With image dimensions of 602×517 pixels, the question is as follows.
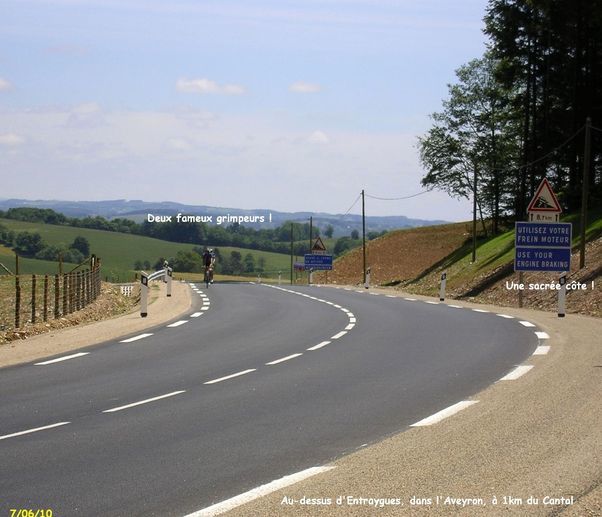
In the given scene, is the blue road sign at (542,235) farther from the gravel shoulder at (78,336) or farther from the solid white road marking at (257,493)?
the solid white road marking at (257,493)

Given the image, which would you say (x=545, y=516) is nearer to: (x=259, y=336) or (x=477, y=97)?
(x=259, y=336)

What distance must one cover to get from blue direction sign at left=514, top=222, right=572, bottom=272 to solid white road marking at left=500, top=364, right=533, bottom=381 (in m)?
15.4

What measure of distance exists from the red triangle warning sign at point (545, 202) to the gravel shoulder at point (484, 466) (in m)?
17.2

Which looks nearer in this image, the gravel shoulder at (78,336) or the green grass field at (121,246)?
the gravel shoulder at (78,336)

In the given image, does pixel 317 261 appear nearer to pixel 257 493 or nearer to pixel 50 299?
pixel 50 299

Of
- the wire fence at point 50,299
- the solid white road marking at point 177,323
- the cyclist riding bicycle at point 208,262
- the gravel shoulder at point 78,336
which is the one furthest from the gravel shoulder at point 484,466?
the cyclist riding bicycle at point 208,262

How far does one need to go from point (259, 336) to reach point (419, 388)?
8.22m

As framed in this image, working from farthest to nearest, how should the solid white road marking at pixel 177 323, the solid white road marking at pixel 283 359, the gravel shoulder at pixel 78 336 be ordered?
the solid white road marking at pixel 177 323, the gravel shoulder at pixel 78 336, the solid white road marking at pixel 283 359

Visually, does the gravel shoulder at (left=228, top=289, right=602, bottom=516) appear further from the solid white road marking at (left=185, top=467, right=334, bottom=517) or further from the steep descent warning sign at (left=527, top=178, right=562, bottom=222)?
the steep descent warning sign at (left=527, top=178, right=562, bottom=222)

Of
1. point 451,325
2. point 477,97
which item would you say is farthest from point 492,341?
point 477,97

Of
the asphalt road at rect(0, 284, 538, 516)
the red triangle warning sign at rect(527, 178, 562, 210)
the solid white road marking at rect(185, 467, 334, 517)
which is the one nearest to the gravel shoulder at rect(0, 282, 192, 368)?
the asphalt road at rect(0, 284, 538, 516)

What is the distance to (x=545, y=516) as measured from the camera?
6.09 meters

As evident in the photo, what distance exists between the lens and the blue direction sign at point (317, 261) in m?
76.8

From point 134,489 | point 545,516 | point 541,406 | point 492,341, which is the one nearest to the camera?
point 545,516
